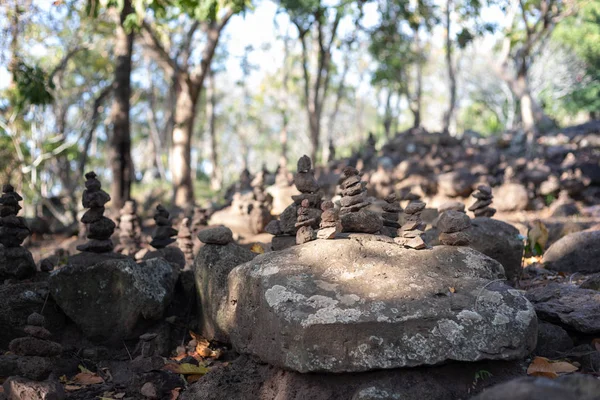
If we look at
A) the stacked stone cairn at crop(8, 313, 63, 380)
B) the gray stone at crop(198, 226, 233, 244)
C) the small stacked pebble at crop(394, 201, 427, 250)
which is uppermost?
the small stacked pebble at crop(394, 201, 427, 250)

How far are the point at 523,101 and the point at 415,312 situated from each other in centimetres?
1294

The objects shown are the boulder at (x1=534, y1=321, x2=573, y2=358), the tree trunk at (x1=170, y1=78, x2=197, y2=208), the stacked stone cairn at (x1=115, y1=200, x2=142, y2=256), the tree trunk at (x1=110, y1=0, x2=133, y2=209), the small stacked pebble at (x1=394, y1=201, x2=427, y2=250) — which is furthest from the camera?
the tree trunk at (x1=170, y1=78, x2=197, y2=208)

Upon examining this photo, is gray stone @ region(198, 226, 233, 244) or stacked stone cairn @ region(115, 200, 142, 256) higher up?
gray stone @ region(198, 226, 233, 244)

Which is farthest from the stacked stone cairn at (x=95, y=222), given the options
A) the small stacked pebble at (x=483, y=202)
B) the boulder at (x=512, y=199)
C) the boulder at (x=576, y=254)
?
the boulder at (x=512, y=199)

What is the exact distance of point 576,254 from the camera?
23.3 feet

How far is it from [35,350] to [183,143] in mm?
11347

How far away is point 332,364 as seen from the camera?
3.99m

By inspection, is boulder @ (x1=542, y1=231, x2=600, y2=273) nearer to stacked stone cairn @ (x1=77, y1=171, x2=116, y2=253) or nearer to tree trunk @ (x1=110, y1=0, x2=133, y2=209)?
stacked stone cairn @ (x1=77, y1=171, x2=116, y2=253)

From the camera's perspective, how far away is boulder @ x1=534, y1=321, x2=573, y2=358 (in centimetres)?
482

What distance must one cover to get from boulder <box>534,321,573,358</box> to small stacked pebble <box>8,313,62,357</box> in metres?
4.22

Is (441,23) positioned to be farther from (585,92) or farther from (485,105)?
(485,105)

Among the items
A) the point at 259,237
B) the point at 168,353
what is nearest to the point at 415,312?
the point at 168,353

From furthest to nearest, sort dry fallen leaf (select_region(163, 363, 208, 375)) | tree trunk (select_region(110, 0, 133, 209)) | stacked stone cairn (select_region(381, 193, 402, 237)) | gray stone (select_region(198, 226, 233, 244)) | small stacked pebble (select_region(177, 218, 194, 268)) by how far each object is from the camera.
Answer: tree trunk (select_region(110, 0, 133, 209)), small stacked pebble (select_region(177, 218, 194, 268)), stacked stone cairn (select_region(381, 193, 402, 237)), gray stone (select_region(198, 226, 233, 244)), dry fallen leaf (select_region(163, 363, 208, 375))

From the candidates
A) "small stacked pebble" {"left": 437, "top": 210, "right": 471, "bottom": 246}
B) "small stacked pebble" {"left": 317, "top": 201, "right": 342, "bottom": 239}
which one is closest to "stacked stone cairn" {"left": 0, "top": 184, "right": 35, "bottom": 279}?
"small stacked pebble" {"left": 317, "top": 201, "right": 342, "bottom": 239}
